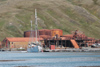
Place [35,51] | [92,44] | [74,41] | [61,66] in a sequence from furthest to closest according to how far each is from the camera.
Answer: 1. [92,44]
2. [74,41]
3. [35,51]
4. [61,66]

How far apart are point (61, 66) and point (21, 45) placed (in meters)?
126

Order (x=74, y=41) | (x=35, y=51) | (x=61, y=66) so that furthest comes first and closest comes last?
(x=74, y=41) → (x=35, y=51) → (x=61, y=66)

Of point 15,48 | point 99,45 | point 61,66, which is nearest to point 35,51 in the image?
point 15,48

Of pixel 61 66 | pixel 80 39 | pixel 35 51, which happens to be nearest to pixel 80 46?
pixel 80 39

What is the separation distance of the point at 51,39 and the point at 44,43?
5.02 meters

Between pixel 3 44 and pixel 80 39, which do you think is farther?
pixel 3 44

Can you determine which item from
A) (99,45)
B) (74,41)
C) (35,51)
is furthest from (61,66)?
(99,45)

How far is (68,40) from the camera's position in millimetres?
174500

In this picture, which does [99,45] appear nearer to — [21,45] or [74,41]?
[74,41]

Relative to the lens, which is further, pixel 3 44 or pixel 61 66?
pixel 3 44

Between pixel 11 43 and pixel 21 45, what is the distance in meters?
6.22

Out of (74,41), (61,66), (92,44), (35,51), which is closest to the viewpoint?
(61,66)

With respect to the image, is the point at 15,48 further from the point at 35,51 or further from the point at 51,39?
the point at 35,51

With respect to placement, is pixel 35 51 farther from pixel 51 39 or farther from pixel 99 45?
pixel 99 45
